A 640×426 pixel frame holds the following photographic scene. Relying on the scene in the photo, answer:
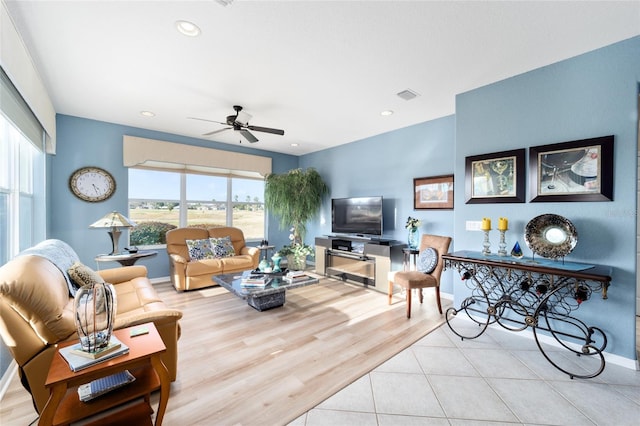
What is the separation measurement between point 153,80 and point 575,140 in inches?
159

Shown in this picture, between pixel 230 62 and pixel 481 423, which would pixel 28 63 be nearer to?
pixel 230 62

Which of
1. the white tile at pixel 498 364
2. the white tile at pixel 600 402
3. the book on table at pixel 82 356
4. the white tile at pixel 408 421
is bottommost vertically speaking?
the white tile at pixel 408 421

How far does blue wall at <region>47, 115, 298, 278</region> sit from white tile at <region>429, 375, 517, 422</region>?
15.0 ft

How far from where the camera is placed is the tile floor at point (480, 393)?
5.36ft

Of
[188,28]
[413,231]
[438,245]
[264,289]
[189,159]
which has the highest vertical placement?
[188,28]

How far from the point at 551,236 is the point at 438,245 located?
1197 mm

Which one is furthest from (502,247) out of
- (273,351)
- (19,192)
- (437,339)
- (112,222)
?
(19,192)

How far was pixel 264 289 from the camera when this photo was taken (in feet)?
9.80

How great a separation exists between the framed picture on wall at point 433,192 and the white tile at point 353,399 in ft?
9.11

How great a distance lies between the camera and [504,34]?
2086mm

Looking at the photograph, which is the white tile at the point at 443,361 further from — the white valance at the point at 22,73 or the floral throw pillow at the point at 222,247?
the white valance at the point at 22,73

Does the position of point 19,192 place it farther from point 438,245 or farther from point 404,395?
point 438,245

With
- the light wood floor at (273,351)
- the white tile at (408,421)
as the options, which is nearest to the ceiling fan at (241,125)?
the light wood floor at (273,351)

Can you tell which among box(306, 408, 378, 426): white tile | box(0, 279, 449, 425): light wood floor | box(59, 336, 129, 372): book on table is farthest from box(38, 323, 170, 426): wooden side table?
box(306, 408, 378, 426): white tile
